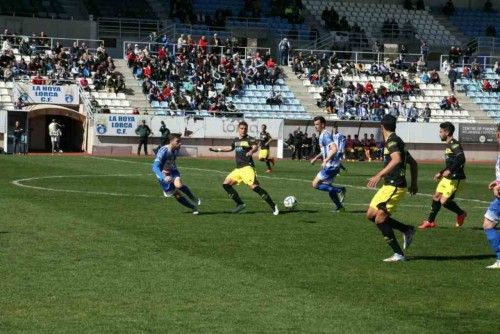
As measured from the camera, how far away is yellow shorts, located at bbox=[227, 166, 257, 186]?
24844mm

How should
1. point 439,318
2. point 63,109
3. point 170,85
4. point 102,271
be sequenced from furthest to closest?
1. point 170,85
2. point 63,109
3. point 102,271
4. point 439,318

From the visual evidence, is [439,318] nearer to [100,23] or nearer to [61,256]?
[61,256]

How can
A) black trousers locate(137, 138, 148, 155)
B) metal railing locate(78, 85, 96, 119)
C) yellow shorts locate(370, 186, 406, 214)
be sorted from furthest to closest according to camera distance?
metal railing locate(78, 85, 96, 119)
black trousers locate(137, 138, 148, 155)
yellow shorts locate(370, 186, 406, 214)

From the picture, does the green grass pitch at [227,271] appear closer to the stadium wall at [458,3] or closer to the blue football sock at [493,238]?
the blue football sock at [493,238]

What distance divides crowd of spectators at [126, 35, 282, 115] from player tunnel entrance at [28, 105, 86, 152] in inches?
186

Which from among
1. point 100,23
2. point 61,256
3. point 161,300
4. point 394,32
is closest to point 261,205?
point 61,256

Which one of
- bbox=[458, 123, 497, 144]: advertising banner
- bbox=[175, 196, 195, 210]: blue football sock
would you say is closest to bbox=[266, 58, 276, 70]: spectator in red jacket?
bbox=[458, 123, 497, 144]: advertising banner

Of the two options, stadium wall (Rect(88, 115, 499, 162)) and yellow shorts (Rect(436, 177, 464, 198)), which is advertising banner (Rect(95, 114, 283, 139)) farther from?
Result: yellow shorts (Rect(436, 177, 464, 198))

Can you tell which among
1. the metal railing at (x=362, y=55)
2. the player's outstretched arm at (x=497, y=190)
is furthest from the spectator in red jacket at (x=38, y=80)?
the player's outstretched arm at (x=497, y=190)

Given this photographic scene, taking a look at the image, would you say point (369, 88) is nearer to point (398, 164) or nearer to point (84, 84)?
point (84, 84)

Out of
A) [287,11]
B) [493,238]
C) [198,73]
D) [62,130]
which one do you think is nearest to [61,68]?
[62,130]

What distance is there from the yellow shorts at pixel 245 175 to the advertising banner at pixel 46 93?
116 ft

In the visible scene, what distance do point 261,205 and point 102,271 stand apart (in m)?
12.6

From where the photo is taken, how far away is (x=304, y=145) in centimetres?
6166
